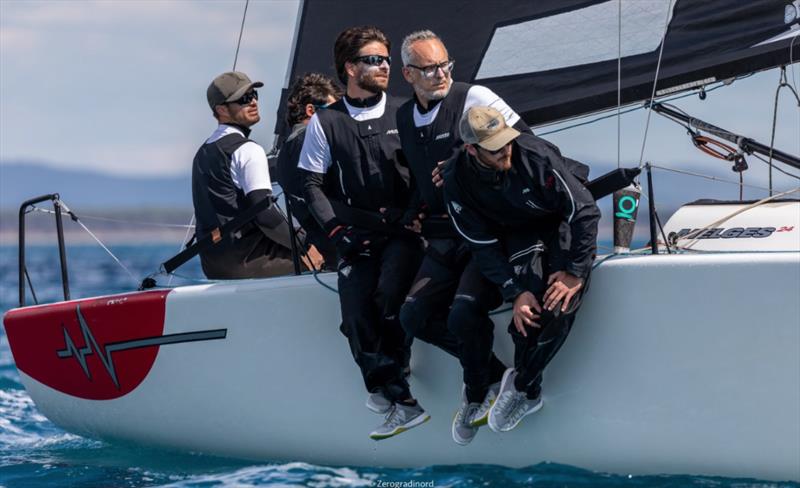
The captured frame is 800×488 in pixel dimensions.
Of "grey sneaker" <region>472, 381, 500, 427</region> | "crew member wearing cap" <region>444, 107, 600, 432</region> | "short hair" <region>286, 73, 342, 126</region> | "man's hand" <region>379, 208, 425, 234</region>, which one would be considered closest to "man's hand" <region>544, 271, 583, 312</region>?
"crew member wearing cap" <region>444, 107, 600, 432</region>

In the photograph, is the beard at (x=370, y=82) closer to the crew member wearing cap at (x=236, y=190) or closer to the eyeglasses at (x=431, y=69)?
the eyeglasses at (x=431, y=69)

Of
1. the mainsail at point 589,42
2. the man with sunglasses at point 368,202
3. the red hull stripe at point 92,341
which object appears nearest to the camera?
the man with sunglasses at point 368,202

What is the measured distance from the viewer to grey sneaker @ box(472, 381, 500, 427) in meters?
3.95

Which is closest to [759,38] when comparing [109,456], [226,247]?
[226,247]

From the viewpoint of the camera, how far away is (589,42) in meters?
4.62

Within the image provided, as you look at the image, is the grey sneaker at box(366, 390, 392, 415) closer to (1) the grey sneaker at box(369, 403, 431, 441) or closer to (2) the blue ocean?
(1) the grey sneaker at box(369, 403, 431, 441)

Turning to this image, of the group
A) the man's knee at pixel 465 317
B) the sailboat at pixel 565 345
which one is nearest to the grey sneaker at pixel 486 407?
the sailboat at pixel 565 345

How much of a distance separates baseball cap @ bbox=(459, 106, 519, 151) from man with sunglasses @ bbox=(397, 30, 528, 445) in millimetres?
237

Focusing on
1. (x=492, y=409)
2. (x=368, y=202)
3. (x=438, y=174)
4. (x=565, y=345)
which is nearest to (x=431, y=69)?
(x=438, y=174)

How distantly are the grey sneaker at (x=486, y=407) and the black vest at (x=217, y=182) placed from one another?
1.38 m

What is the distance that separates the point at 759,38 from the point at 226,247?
2.18 metres

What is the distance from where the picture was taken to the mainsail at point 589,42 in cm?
431

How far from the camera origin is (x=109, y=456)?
17.7ft

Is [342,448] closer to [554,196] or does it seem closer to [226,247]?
[226,247]
